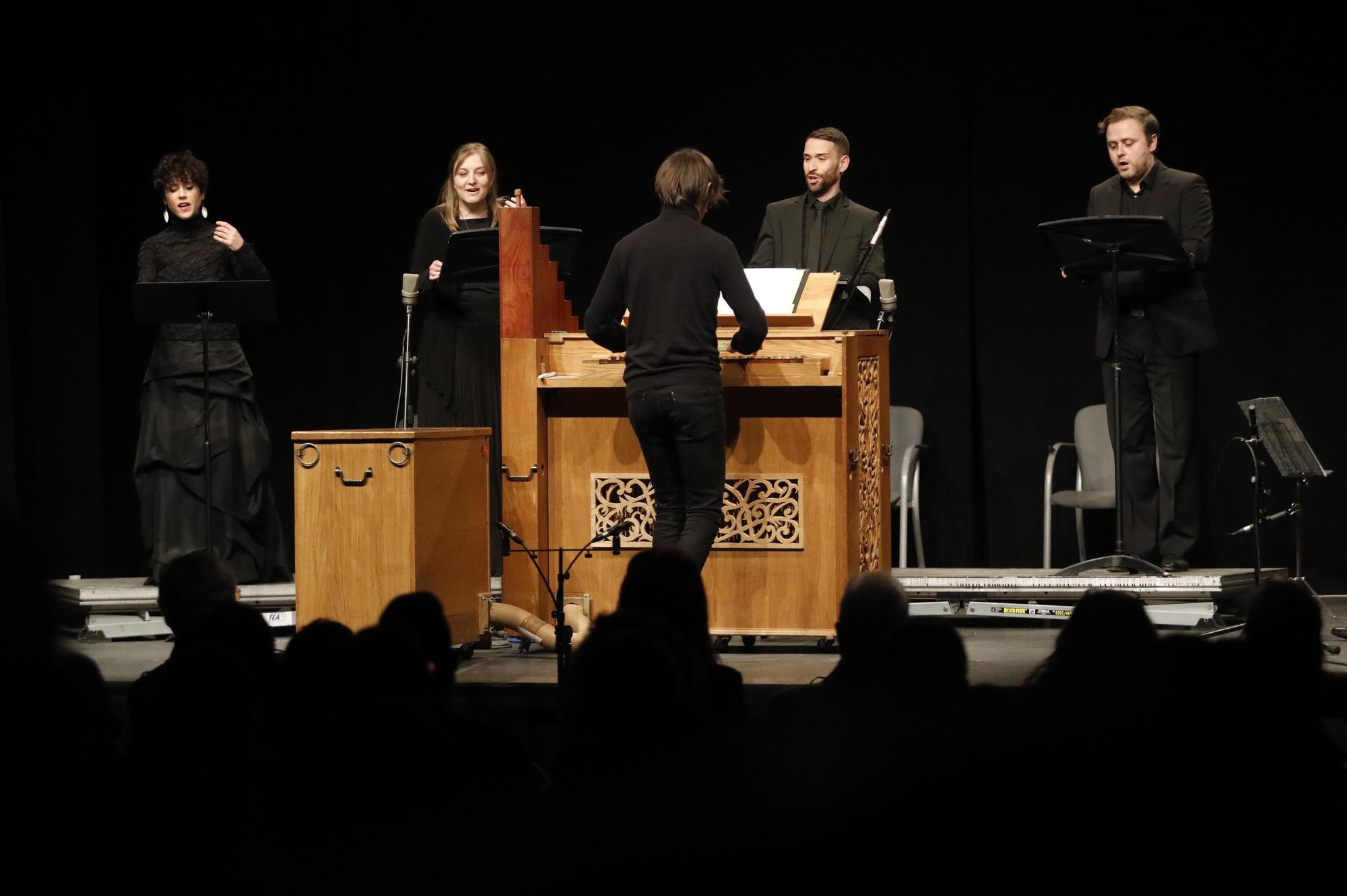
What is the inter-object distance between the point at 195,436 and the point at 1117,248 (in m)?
3.60

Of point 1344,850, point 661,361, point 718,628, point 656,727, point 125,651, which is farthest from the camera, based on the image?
point 125,651

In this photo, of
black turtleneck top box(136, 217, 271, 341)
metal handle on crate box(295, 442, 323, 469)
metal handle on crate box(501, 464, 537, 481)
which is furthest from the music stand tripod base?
black turtleneck top box(136, 217, 271, 341)

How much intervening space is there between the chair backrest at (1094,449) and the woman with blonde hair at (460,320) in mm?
2507

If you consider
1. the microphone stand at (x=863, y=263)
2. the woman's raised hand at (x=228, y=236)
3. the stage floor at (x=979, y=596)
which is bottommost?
the stage floor at (x=979, y=596)

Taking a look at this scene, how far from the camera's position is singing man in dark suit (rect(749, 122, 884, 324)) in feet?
20.9

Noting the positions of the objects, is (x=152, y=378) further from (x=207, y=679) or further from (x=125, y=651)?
(x=207, y=679)

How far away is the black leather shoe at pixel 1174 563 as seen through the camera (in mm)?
6285

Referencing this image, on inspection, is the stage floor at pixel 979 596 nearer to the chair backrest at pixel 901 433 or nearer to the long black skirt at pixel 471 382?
the long black skirt at pixel 471 382

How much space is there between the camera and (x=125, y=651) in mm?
6055

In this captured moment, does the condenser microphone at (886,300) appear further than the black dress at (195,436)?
No

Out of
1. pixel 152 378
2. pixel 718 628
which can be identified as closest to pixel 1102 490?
pixel 718 628

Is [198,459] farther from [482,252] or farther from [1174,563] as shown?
[1174,563]

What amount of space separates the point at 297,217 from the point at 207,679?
5805mm

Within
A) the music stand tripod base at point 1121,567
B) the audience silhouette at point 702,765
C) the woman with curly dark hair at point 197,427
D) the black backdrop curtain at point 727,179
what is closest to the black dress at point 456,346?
the woman with curly dark hair at point 197,427
